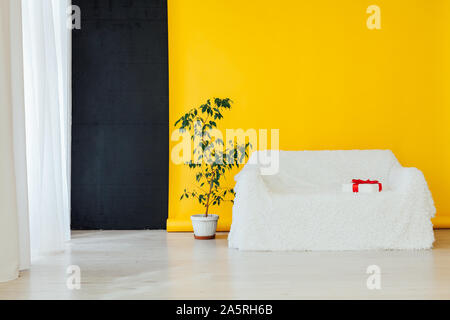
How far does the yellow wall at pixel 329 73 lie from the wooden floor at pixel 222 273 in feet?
3.83

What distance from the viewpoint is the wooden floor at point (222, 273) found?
7.47 ft

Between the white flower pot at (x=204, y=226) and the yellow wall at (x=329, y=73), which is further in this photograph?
the yellow wall at (x=329, y=73)

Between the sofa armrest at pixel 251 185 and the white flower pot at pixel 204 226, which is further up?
the sofa armrest at pixel 251 185

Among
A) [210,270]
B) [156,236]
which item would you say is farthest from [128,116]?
[210,270]

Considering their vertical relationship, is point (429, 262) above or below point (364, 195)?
below

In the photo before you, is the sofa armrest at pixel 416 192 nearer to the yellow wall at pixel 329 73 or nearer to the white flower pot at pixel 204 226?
the yellow wall at pixel 329 73

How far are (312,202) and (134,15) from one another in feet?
8.63

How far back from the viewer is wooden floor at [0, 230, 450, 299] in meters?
2.28

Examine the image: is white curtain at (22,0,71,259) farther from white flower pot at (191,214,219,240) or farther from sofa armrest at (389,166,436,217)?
sofa armrest at (389,166,436,217)

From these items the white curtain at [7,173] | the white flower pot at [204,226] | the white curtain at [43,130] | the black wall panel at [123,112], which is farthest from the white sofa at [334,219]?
the white curtain at [7,173]

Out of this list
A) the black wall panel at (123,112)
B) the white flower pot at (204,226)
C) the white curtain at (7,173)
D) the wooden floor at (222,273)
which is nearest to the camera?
the wooden floor at (222,273)

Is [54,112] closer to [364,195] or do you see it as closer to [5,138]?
[5,138]

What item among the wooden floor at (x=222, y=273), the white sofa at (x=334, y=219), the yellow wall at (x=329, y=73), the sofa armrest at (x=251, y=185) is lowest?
the wooden floor at (x=222, y=273)

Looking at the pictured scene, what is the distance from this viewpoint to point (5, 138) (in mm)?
2561
